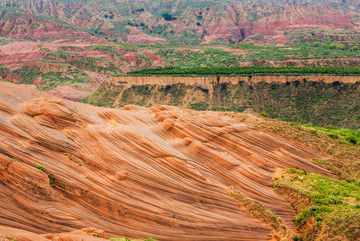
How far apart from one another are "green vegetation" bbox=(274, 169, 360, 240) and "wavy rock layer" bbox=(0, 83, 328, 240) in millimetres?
1452

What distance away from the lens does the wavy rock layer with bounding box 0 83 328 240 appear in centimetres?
2369

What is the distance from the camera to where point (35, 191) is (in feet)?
76.8

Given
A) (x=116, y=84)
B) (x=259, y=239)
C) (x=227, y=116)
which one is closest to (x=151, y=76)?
(x=116, y=84)

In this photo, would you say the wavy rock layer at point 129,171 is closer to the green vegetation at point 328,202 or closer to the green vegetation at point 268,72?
the green vegetation at point 328,202

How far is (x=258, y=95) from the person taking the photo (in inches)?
3273

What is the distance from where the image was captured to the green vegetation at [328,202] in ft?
90.4

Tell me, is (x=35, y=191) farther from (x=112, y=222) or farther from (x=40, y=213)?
(x=112, y=222)

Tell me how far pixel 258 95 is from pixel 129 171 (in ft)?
197

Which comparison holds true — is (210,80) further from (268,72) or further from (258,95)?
(268,72)

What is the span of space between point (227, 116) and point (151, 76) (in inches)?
2187

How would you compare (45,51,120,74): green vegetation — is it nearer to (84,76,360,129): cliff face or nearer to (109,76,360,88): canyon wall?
(109,76,360,88): canyon wall

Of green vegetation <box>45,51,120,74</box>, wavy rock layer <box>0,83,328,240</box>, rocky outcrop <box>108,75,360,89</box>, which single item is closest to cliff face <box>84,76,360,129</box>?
rocky outcrop <box>108,75,360,89</box>

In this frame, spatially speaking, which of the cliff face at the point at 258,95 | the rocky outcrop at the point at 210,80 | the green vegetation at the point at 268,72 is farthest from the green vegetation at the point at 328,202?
the green vegetation at the point at 268,72

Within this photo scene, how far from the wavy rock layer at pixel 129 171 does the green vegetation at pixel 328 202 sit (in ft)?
4.76
